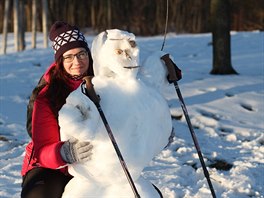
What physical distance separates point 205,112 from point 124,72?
17.9ft

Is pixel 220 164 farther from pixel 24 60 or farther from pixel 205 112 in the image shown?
pixel 24 60

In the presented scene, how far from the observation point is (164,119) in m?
2.91

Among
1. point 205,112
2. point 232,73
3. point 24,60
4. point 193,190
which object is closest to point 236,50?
point 232,73

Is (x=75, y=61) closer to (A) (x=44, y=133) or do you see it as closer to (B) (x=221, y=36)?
(A) (x=44, y=133)

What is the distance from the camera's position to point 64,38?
3.30 metres

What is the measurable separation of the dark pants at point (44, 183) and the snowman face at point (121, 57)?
0.83 meters

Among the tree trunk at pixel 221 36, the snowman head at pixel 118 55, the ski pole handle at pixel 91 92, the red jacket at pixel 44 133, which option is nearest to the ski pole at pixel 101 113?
the ski pole handle at pixel 91 92

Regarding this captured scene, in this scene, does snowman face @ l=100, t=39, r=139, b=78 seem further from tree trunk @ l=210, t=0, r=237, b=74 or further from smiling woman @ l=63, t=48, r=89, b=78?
tree trunk @ l=210, t=0, r=237, b=74

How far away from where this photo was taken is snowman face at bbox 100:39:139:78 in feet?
9.14

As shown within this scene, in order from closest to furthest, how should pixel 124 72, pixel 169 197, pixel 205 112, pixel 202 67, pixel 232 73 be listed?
1. pixel 124 72
2. pixel 169 197
3. pixel 205 112
4. pixel 232 73
5. pixel 202 67

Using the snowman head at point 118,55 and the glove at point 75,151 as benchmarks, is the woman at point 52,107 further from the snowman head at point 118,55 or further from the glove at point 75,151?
the snowman head at point 118,55

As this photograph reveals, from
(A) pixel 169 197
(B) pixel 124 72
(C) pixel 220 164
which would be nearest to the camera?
(B) pixel 124 72

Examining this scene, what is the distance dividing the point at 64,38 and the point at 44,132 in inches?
23.3

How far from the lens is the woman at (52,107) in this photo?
3.12 meters
